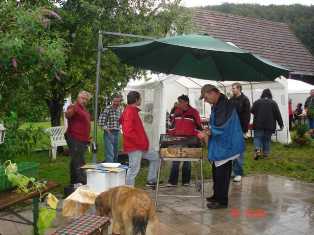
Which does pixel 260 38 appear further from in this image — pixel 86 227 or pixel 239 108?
pixel 86 227

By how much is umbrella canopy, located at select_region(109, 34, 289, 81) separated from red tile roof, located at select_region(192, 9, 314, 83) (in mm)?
15283

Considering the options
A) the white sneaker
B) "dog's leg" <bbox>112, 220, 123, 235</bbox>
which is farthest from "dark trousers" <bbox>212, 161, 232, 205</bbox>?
"dog's leg" <bbox>112, 220, 123, 235</bbox>

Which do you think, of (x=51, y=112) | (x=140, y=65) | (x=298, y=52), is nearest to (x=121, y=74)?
(x=51, y=112)

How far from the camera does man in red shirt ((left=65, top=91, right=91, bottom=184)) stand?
24.7 feet

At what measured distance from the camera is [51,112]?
12.5 meters

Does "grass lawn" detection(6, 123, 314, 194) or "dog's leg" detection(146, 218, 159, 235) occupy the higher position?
"dog's leg" detection(146, 218, 159, 235)

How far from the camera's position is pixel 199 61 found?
26.5 feet

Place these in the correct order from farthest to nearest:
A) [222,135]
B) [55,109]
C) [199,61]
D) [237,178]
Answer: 1. [55,109]
2. [237,178]
3. [199,61]
4. [222,135]

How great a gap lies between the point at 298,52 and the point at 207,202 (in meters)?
21.4

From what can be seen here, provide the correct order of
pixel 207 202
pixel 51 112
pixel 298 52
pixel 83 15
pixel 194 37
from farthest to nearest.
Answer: pixel 298 52 → pixel 51 112 → pixel 83 15 → pixel 207 202 → pixel 194 37

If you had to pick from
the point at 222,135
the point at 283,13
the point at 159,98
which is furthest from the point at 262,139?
the point at 283,13

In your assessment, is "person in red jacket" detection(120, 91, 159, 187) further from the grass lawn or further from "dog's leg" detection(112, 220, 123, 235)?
"dog's leg" detection(112, 220, 123, 235)

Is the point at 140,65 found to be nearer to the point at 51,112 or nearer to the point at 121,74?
the point at 121,74

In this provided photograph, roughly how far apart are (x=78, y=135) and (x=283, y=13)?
3884 cm
